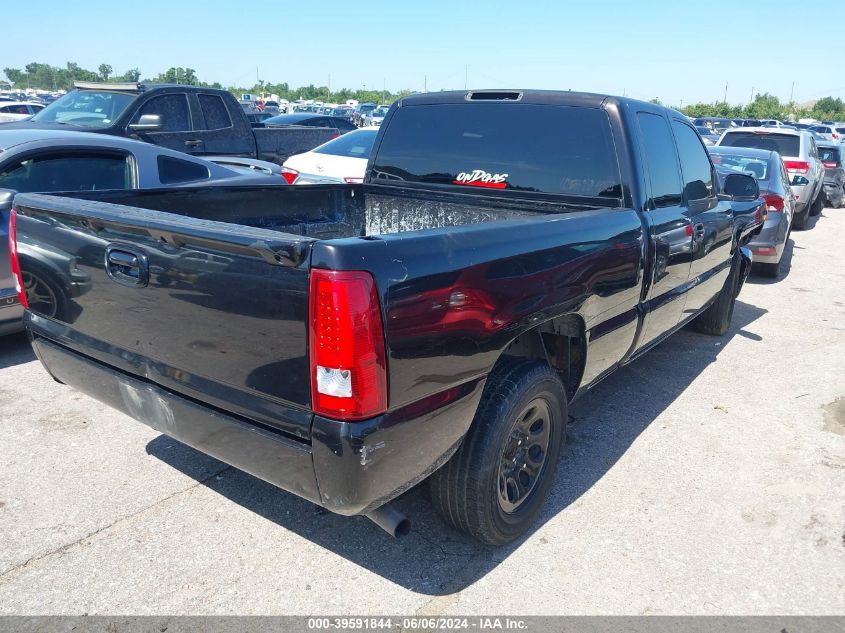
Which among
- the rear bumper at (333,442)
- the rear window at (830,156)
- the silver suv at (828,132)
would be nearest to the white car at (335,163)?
the rear bumper at (333,442)

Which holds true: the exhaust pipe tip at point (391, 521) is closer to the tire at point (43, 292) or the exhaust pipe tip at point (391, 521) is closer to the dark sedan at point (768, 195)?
the tire at point (43, 292)

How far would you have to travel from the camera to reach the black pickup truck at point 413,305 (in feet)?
7.05

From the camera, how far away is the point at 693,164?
461 centimetres

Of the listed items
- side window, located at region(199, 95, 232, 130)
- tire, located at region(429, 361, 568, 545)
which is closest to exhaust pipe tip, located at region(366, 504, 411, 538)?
tire, located at region(429, 361, 568, 545)

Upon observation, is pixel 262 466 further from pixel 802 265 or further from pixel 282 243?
pixel 802 265

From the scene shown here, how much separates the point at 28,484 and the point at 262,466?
1.74 metres

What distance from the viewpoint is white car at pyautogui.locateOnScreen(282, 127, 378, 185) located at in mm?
8812

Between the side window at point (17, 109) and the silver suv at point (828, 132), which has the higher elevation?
the side window at point (17, 109)

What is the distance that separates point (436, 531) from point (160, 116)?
667 centimetres

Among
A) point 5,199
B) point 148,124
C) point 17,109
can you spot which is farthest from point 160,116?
point 17,109

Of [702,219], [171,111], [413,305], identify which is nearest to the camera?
[413,305]

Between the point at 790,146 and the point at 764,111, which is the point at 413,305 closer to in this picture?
the point at 790,146

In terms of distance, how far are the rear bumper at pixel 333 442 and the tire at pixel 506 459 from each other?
0.18m

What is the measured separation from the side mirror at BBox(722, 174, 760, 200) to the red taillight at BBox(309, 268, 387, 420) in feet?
13.1
